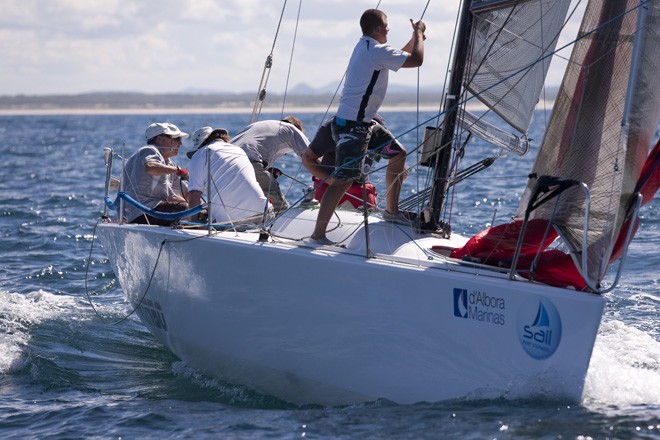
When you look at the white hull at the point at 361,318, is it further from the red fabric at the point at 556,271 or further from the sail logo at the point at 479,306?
the red fabric at the point at 556,271

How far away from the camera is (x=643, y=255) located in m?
9.92

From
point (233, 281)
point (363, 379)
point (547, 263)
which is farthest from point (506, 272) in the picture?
point (233, 281)

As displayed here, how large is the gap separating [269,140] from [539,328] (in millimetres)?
2856

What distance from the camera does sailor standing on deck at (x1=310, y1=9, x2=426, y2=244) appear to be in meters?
5.66

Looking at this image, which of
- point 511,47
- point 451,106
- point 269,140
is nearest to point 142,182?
point 269,140

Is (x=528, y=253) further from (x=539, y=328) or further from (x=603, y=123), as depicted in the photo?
(x=603, y=123)

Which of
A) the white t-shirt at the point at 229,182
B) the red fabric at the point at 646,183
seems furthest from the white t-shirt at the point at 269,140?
the red fabric at the point at 646,183

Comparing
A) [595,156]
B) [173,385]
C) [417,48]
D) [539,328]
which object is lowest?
[173,385]

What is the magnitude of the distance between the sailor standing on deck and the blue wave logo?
37.9 inches

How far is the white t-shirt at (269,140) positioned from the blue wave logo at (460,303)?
2349 mm

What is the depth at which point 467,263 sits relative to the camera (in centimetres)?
534

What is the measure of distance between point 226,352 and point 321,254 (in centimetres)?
111

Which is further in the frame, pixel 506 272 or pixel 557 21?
pixel 557 21

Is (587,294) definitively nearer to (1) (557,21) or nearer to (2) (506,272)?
(2) (506,272)
